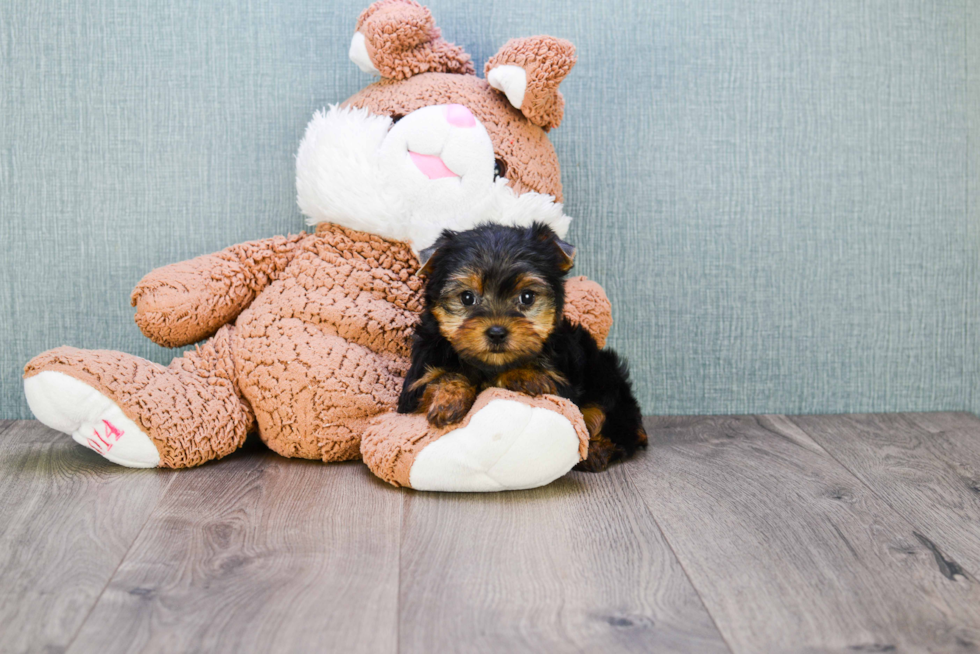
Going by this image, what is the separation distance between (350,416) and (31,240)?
1297 millimetres

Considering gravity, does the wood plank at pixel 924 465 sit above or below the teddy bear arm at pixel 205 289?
below

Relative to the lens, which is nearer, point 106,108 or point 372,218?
point 372,218

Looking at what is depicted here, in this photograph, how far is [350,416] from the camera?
2158mm

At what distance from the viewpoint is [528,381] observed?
6.41ft

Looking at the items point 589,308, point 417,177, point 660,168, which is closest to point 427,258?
point 417,177

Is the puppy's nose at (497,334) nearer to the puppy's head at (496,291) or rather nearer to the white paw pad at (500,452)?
the puppy's head at (496,291)

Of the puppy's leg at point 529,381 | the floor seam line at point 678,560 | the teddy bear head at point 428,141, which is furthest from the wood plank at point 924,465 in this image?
the teddy bear head at point 428,141

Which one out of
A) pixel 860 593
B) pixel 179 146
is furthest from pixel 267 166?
pixel 860 593

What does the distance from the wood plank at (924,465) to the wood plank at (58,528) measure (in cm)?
165

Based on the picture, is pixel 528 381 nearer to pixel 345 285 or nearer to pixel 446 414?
pixel 446 414

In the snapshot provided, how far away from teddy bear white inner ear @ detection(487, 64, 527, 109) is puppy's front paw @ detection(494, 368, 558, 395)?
79cm

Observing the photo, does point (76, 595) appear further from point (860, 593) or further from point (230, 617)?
point (860, 593)

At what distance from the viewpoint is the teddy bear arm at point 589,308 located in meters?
2.36

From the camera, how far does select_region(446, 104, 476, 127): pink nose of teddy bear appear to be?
2.17m
